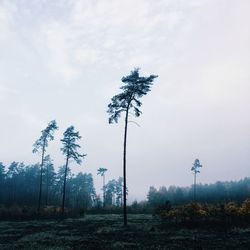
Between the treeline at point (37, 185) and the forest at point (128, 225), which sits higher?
the treeline at point (37, 185)

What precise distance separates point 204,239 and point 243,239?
250cm

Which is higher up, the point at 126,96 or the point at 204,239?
the point at 126,96

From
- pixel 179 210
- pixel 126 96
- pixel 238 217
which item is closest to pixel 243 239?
pixel 238 217

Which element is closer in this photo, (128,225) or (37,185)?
(128,225)

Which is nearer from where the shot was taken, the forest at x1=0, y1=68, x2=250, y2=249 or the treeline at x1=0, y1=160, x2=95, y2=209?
the forest at x1=0, y1=68, x2=250, y2=249

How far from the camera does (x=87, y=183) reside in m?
134

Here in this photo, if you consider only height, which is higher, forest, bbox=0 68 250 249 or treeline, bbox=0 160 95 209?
treeline, bbox=0 160 95 209

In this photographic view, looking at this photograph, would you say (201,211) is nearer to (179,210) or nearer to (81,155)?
(179,210)

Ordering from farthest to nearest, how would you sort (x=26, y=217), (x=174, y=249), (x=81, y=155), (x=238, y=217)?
(x=81, y=155), (x=26, y=217), (x=238, y=217), (x=174, y=249)

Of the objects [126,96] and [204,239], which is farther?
[126,96]

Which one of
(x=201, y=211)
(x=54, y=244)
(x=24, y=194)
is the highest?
(x=24, y=194)

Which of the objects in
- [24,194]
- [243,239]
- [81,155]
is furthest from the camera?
[24,194]

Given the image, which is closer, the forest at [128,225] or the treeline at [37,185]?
the forest at [128,225]

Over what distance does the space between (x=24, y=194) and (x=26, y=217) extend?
83686 millimetres
